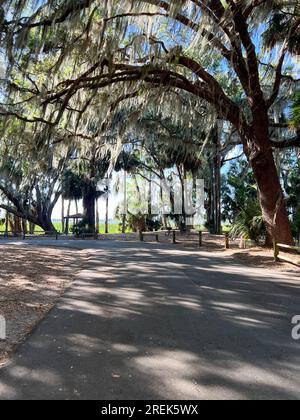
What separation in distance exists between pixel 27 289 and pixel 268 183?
7.82m

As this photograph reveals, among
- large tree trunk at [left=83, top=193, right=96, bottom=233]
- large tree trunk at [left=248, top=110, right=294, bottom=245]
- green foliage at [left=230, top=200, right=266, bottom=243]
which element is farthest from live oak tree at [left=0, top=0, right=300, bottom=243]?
large tree trunk at [left=83, top=193, right=96, bottom=233]

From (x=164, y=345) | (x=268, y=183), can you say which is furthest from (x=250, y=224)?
(x=164, y=345)

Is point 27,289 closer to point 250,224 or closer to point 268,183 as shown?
point 268,183

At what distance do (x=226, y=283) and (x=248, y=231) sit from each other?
787 cm

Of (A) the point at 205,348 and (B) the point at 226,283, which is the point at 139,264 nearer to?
(B) the point at 226,283

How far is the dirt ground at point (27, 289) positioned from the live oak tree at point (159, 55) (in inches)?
173

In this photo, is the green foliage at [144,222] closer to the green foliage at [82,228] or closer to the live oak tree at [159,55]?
the green foliage at [82,228]

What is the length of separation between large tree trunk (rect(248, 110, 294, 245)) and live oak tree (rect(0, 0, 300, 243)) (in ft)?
0.10

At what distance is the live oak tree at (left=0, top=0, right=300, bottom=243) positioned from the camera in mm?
9664

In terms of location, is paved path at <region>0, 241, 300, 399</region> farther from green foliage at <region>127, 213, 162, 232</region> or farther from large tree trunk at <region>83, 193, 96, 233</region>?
green foliage at <region>127, 213, 162, 232</region>

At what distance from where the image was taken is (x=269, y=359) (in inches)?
173

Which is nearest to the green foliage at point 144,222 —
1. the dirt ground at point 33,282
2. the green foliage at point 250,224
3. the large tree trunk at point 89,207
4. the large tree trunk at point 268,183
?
the large tree trunk at point 89,207

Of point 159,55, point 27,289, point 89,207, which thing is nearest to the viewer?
point 27,289

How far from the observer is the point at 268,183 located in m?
12.7
